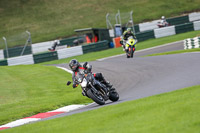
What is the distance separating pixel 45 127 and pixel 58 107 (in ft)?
13.4

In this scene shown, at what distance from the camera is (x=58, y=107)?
1173 centimetres

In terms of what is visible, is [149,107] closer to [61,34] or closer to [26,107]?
[26,107]

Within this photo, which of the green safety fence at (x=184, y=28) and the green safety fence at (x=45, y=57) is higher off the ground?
the green safety fence at (x=184, y=28)

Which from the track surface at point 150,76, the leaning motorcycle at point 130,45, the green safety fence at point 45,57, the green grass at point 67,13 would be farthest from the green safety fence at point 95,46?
the track surface at point 150,76

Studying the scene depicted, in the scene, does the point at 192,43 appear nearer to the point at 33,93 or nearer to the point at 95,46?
the point at 95,46

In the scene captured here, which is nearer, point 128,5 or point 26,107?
point 26,107

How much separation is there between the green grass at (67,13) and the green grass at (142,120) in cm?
3121

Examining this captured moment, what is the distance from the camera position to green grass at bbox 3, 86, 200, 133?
582 centimetres

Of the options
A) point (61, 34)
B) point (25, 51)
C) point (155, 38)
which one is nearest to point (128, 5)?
point (61, 34)

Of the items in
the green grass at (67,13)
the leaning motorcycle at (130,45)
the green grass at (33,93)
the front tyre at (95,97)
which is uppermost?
the green grass at (67,13)

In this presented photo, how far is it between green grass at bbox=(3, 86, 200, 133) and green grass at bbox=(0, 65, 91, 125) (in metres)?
3.26

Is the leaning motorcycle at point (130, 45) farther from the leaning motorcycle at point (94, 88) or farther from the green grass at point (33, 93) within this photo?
the leaning motorcycle at point (94, 88)

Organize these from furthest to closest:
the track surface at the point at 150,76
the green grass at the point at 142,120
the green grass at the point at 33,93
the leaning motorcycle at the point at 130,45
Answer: the leaning motorcycle at the point at 130,45 → the green grass at the point at 33,93 → the track surface at the point at 150,76 → the green grass at the point at 142,120

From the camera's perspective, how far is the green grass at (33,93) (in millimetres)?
11445
